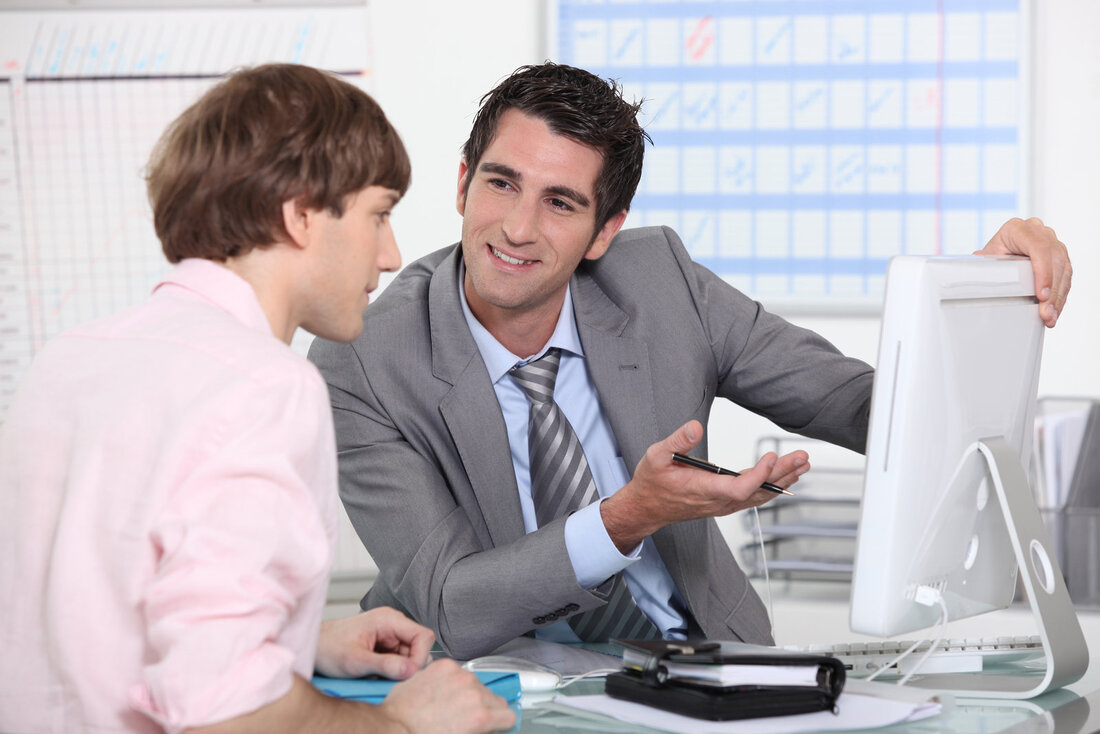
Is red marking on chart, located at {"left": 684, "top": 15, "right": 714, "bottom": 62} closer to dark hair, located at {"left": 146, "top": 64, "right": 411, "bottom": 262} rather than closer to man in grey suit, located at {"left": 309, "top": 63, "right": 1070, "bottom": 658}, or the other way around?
man in grey suit, located at {"left": 309, "top": 63, "right": 1070, "bottom": 658}

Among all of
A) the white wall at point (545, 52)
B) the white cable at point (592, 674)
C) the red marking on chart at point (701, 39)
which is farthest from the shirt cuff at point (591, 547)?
the red marking on chart at point (701, 39)

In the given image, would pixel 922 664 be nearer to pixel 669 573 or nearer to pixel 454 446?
pixel 669 573

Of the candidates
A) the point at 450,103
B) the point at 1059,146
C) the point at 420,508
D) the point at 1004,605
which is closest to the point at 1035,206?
the point at 1059,146

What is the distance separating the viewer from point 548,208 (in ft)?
6.03

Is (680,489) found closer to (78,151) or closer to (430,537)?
(430,537)

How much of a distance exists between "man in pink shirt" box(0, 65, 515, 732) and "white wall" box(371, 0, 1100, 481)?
6.66 ft

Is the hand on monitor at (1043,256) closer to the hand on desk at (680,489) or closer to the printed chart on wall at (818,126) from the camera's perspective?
the hand on desk at (680,489)

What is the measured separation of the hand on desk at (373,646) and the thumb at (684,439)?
36 cm

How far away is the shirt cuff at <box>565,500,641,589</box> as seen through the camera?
4.80 feet

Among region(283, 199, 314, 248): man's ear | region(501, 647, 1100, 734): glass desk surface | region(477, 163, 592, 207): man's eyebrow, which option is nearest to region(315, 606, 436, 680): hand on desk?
region(501, 647, 1100, 734): glass desk surface

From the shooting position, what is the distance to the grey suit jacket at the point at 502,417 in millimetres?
1517

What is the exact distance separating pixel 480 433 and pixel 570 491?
0.18 meters

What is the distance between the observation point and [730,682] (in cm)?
110

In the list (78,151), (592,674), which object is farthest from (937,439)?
(78,151)
